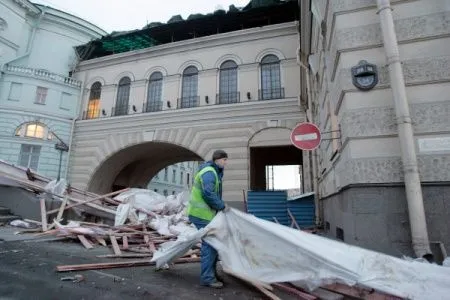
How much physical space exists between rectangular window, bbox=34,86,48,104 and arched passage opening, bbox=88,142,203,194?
6.19 metres

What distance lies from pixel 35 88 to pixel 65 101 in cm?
191

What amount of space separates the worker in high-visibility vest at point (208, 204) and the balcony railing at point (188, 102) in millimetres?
13585

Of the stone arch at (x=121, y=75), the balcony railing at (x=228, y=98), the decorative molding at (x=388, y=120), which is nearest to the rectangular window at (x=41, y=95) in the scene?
the stone arch at (x=121, y=75)

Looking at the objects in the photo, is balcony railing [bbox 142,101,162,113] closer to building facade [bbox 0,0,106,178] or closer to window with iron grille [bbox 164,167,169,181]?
building facade [bbox 0,0,106,178]

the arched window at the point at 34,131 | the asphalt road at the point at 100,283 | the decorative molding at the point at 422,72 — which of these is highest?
the arched window at the point at 34,131

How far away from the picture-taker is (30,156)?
18.9 m

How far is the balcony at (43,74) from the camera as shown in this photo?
19.1 metres

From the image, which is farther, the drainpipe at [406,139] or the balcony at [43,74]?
the balcony at [43,74]

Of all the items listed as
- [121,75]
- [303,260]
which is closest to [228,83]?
[121,75]

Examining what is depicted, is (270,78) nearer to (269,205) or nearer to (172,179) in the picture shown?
(269,205)

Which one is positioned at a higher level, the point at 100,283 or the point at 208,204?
the point at 208,204

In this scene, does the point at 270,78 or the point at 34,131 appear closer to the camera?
the point at 270,78

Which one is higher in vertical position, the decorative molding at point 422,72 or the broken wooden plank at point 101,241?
the decorative molding at point 422,72

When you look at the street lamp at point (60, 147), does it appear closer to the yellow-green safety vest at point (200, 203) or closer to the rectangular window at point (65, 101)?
the rectangular window at point (65, 101)
